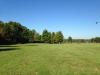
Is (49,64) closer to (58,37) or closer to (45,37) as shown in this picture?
(45,37)

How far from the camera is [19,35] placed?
11019 cm

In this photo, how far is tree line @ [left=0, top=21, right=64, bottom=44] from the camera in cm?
9531

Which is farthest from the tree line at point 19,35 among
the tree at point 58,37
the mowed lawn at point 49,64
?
the mowed lawn at point 49,64

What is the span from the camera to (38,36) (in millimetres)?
134500

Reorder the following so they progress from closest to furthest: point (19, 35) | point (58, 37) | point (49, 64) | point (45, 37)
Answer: point (49, 64) → point (19, 35) → point (45, 37) → point (58, 37)

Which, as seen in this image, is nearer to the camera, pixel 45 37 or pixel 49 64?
pixel 49 64

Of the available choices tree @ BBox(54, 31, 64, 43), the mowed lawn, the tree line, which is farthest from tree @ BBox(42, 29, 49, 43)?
the mowed lawn

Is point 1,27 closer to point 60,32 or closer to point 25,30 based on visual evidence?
point 25,30

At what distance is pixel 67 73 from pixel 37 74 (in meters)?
A: 1.53

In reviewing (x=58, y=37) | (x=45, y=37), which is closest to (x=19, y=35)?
(x=45, y=37)

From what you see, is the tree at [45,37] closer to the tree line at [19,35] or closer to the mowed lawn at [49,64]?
the tree line at [19,35]

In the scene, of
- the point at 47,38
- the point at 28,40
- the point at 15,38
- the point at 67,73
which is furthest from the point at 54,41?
the point at 67,73

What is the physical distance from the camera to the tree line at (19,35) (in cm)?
9531

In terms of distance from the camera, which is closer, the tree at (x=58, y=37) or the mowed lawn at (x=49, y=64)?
the mowed lawn at (x=49, y=64)
